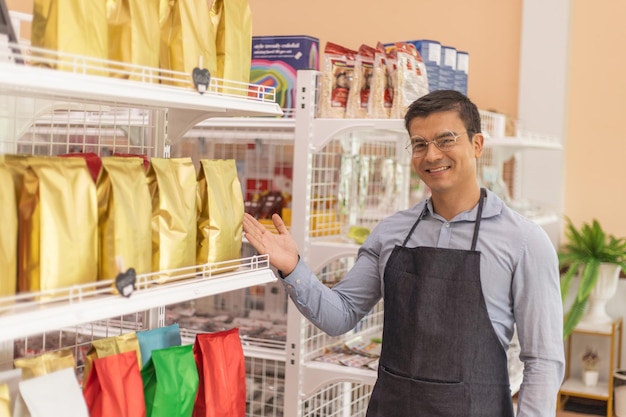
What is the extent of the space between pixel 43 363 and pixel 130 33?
82cm

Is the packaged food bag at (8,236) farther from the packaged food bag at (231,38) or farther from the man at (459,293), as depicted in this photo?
the man at (459,293)

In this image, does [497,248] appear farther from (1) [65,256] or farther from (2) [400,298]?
(1) [65,256]

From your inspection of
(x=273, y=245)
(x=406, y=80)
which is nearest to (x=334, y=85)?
(x=406, y=80)

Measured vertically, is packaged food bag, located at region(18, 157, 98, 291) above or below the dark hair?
below

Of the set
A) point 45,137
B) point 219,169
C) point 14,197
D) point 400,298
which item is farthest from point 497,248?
point 45,137

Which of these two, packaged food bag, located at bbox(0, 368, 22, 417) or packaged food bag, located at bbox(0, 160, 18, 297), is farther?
packaged food bag, located at bbox(0, 368, 22, 417)

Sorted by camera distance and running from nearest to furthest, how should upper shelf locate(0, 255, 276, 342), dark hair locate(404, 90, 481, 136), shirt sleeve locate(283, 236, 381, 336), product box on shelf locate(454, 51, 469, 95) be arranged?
1. upper shelf locate(0, 255, 276, 342)
2. dark hair locate(404, 90, 481, 136)
3. shirt sleeve locate(283, 236, 381, 336)
4. product box on shelf locate(454, 51, 469, 95)

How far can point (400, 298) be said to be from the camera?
8.46ft

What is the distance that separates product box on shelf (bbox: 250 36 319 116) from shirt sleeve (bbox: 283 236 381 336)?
1.34 meters

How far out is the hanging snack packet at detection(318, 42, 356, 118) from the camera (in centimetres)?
369

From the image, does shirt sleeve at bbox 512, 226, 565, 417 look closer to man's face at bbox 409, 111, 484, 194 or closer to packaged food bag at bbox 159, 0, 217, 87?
man's face at bbox 409, 111, 484, 194

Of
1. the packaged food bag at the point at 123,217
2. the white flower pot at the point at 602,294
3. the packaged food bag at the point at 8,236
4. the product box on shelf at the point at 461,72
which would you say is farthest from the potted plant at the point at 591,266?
the packaged food bag at the point at 8,236

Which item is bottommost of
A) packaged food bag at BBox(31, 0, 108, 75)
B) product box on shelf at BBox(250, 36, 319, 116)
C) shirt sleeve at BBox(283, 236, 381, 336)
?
shirt sleeve at BBox(283, 236, 381, 336)

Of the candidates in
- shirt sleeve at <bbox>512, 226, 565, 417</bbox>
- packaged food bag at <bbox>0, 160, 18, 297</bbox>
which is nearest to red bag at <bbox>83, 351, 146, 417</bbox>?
packaged food bag at <bbox>0, 160, 18, 297</bbox>
